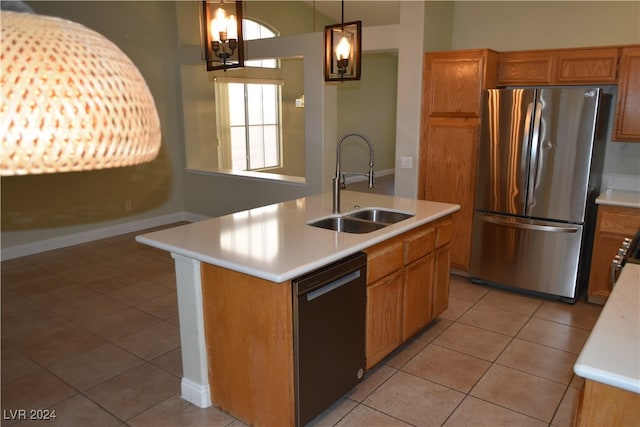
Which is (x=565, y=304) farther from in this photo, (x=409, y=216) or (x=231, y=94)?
(x=231, y=94)

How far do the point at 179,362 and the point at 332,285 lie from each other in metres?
1.34

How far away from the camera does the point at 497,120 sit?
3.93 meters

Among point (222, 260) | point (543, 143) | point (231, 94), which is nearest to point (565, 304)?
point (543, 143)

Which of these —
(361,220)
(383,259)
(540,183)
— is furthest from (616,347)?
(540,183)

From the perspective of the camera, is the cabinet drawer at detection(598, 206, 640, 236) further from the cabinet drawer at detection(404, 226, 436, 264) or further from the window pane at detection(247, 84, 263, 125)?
the window pane at detection(247, 84, 263, 125)

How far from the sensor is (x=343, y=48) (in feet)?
10.5

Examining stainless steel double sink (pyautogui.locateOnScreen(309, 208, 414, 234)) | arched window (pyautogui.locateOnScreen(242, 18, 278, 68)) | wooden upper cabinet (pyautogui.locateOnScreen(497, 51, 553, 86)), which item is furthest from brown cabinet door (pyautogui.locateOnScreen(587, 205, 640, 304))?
arched window (pyautogui.locateOnScreen(242, 18, 278, 68))

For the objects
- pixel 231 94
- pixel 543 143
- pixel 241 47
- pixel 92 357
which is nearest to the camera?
pixel 241 47

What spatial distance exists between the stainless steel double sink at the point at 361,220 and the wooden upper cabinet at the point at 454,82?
4.91 ft

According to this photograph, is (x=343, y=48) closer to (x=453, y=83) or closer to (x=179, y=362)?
(x=453, y=83)

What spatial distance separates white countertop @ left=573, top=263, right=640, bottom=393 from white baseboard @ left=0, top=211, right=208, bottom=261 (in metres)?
5.55

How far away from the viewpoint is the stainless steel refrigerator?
365 cm

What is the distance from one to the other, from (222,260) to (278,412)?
2.53ft

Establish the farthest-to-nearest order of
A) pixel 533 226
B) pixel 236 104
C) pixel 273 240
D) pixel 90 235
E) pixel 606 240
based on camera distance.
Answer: pixel 236 104, pixel 90 235, pixel 533 226, pixel 606 240, pixel 273 240
